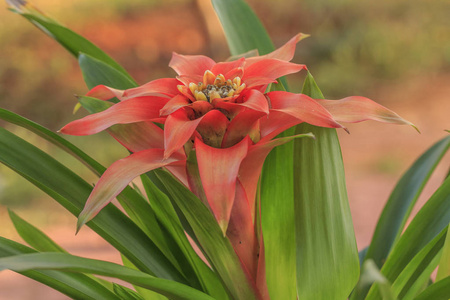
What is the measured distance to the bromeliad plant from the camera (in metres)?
0.47

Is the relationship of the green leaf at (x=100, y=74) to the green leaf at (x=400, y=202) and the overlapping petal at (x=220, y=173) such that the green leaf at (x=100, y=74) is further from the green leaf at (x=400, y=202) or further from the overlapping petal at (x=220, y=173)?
the green leaf at (x=400, y=202)

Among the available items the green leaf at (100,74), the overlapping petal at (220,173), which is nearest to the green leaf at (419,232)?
the overlapping petal at (220,173)

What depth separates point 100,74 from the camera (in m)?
0.72

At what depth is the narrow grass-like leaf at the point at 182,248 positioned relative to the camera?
0.63m

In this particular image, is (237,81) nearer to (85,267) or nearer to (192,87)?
(192,87)

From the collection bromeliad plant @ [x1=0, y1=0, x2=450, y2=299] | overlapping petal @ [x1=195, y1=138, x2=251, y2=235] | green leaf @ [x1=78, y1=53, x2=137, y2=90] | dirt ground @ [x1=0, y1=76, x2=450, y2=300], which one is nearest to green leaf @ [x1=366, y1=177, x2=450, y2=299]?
bromeliad plant @ [x1=0, y1=0, x2=450, y2=299]

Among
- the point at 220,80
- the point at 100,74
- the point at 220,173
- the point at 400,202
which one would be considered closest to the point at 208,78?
the point at 220,80

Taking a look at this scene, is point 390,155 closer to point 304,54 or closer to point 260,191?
point 304,54

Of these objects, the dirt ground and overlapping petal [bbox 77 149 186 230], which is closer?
overlapping petal [bbox 77 149 186 230]

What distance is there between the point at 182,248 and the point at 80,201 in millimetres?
132

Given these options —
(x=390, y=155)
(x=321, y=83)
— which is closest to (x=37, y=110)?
(x=321, y=83)

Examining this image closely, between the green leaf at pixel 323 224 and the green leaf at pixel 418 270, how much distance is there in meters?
0.08

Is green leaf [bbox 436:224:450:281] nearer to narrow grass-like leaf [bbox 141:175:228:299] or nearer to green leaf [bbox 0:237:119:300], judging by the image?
narrow grass-like leaf [bbox 141:175:228:299]

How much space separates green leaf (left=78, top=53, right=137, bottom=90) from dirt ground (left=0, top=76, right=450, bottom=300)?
68.4 inches
